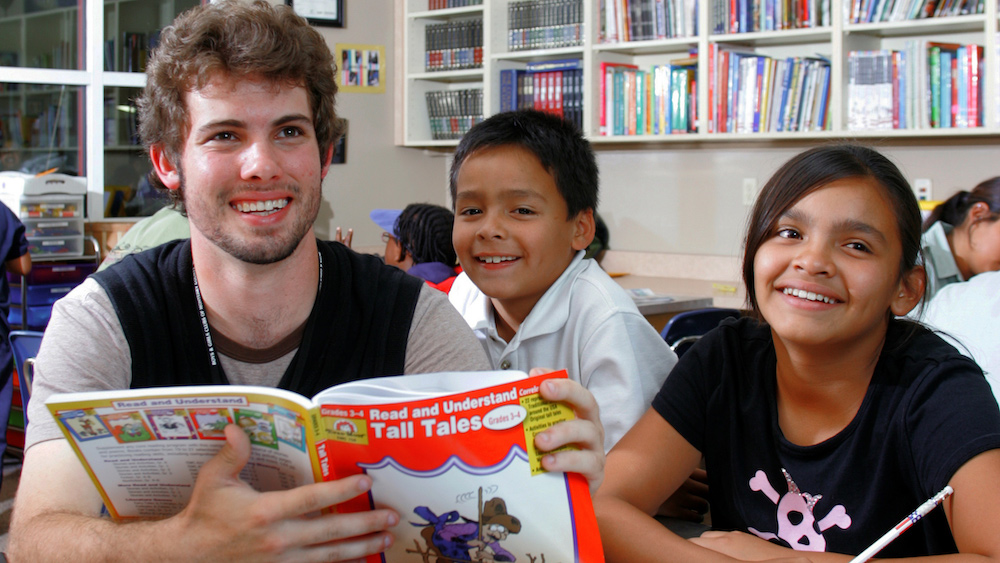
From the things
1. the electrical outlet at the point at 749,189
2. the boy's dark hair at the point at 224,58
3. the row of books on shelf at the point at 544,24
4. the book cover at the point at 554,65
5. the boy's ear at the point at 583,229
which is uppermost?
the row of books on shelf at the point at 544,24

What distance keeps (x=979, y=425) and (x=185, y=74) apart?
1.12 meters

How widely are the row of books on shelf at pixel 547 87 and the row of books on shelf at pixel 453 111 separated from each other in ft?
0.72

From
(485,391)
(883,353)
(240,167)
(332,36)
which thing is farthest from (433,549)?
(332,36)

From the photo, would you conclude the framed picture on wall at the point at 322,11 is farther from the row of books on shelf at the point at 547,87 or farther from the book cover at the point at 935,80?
the book cover at the point at 935,80

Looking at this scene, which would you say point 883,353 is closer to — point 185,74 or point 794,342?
point 794,342

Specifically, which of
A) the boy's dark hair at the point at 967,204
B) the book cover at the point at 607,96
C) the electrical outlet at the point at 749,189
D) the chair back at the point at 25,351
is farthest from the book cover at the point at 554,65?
the chair back at the point at 25,351

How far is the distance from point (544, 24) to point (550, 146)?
3.20 metres

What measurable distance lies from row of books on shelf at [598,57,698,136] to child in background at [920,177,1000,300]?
1661 mm

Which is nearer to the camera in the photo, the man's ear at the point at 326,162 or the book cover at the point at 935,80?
the man's ear at the point at 326,162

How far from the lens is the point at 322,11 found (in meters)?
4.88

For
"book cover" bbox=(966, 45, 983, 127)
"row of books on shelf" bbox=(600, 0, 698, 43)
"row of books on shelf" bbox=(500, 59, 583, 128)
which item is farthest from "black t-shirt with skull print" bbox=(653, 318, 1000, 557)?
"row of books on shelf" bbox=(500, 59, 583, 128)

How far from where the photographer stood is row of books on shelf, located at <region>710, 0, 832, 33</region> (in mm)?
3814

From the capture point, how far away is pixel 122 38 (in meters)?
4.80

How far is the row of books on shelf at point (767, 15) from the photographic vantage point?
150 inches
